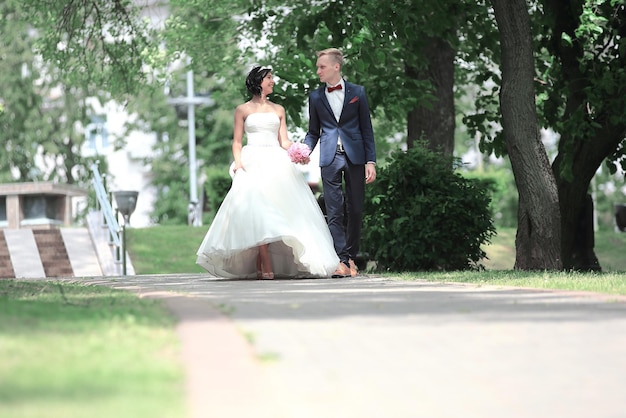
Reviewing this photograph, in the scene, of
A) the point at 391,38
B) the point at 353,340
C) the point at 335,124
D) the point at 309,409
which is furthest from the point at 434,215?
the point at 309,409

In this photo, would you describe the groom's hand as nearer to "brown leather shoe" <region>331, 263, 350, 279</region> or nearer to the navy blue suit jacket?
the navy blue suit jacket

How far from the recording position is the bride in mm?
14023

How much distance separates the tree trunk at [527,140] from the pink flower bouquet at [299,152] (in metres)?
2.80

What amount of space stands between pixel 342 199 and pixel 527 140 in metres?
2.66

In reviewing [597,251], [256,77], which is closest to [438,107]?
[256,77]

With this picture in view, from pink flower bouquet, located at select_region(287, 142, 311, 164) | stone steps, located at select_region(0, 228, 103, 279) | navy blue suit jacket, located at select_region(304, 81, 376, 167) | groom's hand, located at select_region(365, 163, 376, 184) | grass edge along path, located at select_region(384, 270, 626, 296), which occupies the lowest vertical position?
grass edge along path, located at select_region(384, 270, 626, 296)

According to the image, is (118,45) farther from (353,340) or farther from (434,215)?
(353,340)

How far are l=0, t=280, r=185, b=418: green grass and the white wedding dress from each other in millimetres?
5276

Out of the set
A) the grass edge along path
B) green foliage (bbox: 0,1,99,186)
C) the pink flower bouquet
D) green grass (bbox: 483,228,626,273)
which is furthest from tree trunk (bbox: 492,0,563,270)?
green foliage (bbox: 0,1,99,186)

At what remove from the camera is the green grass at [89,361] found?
4570 mm

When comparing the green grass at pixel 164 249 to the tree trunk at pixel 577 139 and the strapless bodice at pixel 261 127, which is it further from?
the strapless bodice at pixel 261 127

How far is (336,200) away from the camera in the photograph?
47.0 feet

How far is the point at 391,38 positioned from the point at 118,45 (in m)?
7.41

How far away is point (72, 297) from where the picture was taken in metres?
9.70
